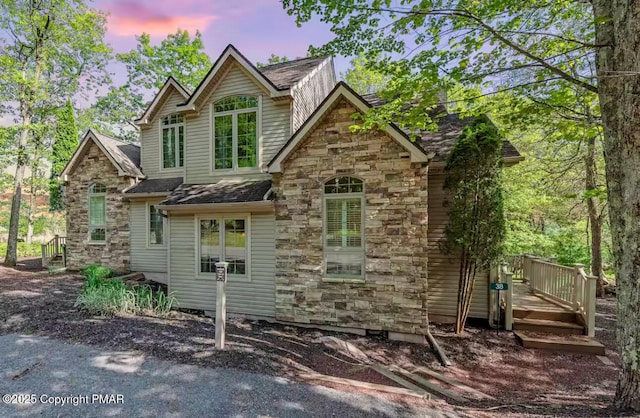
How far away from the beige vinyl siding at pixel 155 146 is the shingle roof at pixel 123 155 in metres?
0.43

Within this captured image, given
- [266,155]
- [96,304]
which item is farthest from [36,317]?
[266,155]

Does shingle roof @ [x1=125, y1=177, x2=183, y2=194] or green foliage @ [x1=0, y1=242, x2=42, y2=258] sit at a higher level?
shingle roof @ [x1=125, y1=177, x2=183, y2=194]

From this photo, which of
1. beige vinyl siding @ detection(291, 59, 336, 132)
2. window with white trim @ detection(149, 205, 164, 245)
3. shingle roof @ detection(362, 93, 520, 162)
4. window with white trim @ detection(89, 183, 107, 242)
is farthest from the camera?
window with white trim @ detection(89, 183, 107, 242)

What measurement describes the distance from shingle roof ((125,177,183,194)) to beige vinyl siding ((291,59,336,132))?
5368mm

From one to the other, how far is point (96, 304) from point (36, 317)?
47.7 inches

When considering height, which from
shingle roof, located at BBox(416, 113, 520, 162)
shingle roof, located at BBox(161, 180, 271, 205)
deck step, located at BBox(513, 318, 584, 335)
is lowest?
deck step, located at BBox(513, 318, 584, 335)

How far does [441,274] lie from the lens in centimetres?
788

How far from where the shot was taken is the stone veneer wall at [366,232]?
6434 mm

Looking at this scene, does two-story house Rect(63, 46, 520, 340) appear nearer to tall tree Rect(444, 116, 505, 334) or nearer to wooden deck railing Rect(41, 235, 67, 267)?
tall tree Rect(444, 116, 505, 334)

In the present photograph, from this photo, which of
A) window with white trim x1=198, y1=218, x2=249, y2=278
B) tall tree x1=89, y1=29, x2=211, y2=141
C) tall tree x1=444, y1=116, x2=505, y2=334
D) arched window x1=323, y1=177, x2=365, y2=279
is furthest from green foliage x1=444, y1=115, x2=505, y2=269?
tall tree x1=89, y1=29, x2=211, y2=141

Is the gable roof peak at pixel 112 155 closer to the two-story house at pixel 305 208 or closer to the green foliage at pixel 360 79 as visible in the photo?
the two-story house at pixel 305 208

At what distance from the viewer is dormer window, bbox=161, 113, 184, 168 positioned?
36.5 ft

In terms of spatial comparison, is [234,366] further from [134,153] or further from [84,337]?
[134,153]

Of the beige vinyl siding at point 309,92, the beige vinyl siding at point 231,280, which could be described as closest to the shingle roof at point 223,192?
the beige vinyl siding at point 231,280
